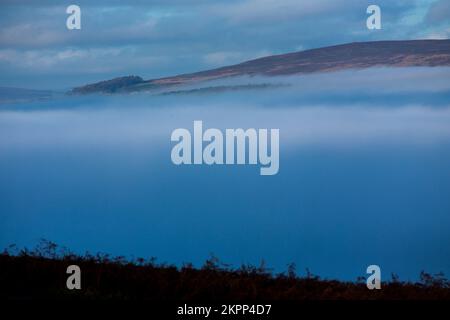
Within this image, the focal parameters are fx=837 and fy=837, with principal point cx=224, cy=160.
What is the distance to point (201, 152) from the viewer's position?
9219mm

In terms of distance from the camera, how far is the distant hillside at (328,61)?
370 inches

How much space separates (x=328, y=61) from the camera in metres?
9.47

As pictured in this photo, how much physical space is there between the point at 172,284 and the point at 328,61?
3.10 m

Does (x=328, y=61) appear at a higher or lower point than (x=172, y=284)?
higher

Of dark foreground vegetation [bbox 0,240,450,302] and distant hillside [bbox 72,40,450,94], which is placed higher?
distant hillside [bbox 72,40,450,94]

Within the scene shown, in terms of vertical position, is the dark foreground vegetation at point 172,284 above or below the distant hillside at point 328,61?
below

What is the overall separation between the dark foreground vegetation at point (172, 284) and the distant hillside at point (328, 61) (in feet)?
6.73

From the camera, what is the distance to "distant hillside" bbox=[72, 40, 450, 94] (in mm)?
9398

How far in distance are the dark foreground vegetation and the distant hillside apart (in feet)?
6.73
